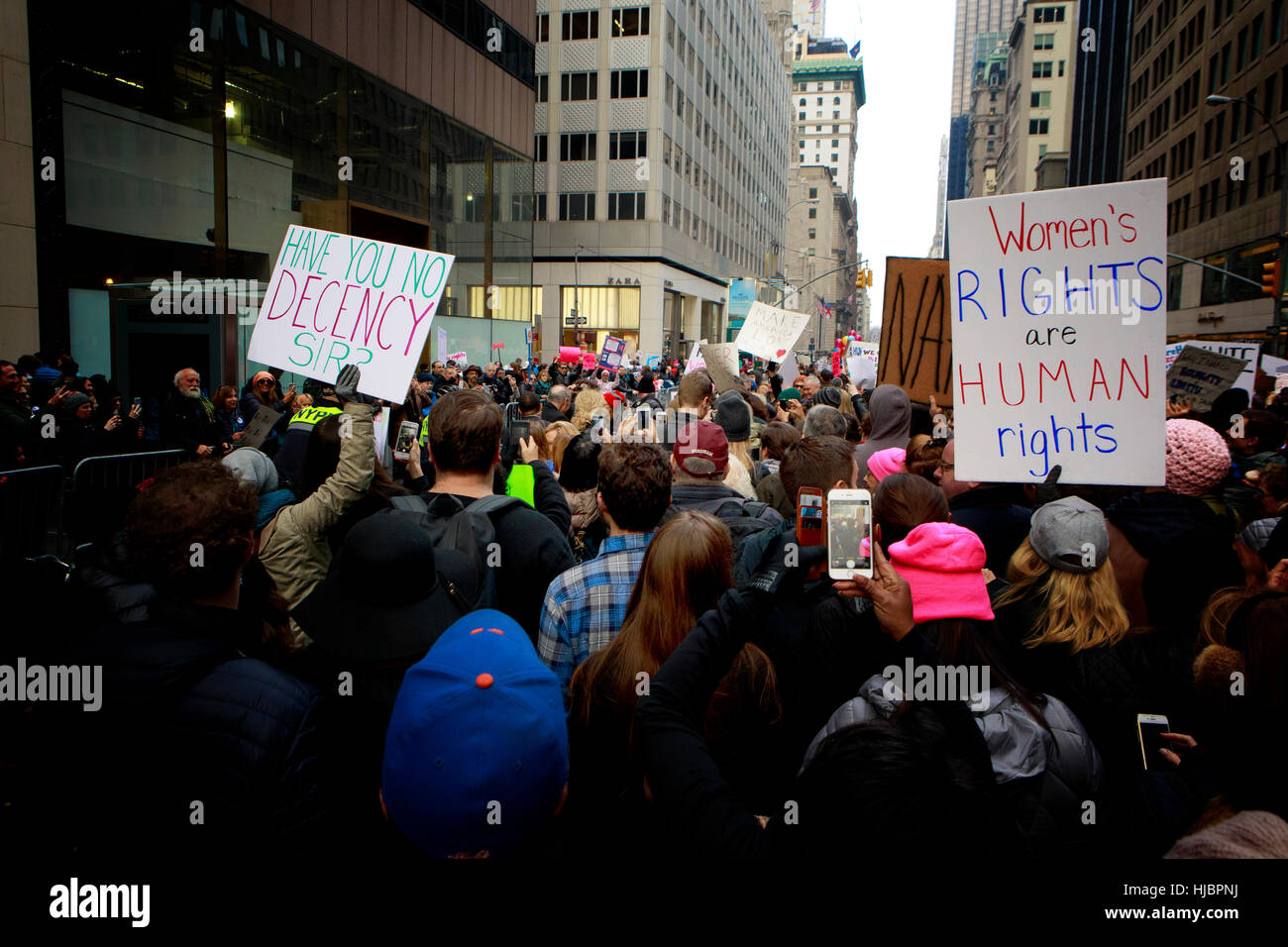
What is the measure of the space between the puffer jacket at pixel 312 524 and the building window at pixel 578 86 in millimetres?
53444

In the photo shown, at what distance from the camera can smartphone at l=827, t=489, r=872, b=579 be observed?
1858 millimetres

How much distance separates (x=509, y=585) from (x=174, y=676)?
5.20 feet

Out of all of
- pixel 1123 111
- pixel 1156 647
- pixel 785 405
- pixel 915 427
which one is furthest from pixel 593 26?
pixel 1156 647

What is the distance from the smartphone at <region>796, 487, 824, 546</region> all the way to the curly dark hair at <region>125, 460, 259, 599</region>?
1.57 m

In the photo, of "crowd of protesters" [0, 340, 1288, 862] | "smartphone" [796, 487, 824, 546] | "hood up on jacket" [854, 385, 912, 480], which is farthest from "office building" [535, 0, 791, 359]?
"smartphone" [796, 487, 824, 546]

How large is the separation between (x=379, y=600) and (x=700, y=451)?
2.10m

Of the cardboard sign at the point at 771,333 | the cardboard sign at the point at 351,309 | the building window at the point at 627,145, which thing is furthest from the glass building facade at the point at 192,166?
the building window at the point at 627,145

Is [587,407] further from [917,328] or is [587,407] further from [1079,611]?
[1079,611]

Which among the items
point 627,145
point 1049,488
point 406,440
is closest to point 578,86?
point 627,145

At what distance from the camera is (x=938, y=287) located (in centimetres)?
618

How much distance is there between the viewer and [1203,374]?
23.4ft

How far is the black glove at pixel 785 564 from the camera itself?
186 cm

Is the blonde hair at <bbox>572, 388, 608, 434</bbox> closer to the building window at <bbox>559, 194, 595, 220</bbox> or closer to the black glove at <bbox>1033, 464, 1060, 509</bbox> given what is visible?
the black glove at <bbox>1033, 464, 1060, 509</bbox>

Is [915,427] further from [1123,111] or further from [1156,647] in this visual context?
[1123,111]
